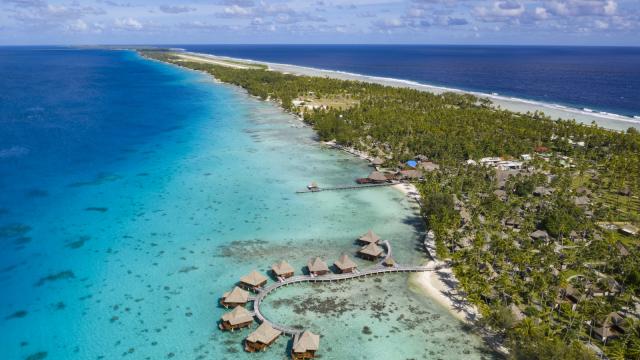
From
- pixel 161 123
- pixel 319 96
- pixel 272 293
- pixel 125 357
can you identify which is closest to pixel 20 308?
pixel 125 357

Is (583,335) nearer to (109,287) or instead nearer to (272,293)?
(272,293)

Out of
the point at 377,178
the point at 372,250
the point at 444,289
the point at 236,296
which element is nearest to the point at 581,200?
the point at 377,178

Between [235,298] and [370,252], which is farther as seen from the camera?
[370,252]

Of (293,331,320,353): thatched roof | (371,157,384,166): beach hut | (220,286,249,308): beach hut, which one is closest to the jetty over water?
(220,286,249,308): beach hut

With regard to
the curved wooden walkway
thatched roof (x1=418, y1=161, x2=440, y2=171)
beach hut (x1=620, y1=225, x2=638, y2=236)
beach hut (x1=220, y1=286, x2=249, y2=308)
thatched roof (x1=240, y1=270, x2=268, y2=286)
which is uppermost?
thatched roof (x1=418, y1=161, x2=440, y2=171)

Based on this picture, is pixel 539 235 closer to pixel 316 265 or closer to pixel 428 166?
pixel 428 166

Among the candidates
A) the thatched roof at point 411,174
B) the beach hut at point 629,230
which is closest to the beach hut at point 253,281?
the thatched roof at point 411,174

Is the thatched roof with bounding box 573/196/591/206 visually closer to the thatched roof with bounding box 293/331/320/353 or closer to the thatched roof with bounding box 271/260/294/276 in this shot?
the thatched roof with bounding box 271/260/294/276
